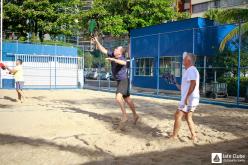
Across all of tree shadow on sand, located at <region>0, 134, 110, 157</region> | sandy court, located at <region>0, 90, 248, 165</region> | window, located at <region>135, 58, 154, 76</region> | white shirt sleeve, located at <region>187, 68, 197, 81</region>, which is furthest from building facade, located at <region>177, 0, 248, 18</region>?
tree shadow on sand, located at <region>0, 134, 110, 157</region>

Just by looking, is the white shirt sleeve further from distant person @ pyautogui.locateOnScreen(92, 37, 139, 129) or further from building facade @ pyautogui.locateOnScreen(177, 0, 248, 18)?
building facade @ pyautogui.locateOnScreen(177, 0, 248, 18)

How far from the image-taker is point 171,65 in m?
22.7

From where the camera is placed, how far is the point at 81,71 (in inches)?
1026

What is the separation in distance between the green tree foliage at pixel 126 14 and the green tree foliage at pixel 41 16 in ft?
5.00

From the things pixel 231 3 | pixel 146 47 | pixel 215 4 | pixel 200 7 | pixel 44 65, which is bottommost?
pixel 44 65

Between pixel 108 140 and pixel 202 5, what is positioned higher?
pixel 202 5

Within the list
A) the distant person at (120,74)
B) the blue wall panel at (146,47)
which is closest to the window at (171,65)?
the blue wall panel at (146,47)

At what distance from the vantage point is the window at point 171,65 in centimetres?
2156

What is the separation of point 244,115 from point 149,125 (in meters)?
3.93

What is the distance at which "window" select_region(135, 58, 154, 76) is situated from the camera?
2474 centimetres

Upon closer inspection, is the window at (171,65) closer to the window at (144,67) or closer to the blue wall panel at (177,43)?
the blue wall panel at (177,43)

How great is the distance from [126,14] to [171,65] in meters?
9.82

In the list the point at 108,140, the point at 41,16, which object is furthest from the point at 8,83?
the point at 108,140

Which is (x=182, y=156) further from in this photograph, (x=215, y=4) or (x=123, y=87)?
(x=215, y=4)
